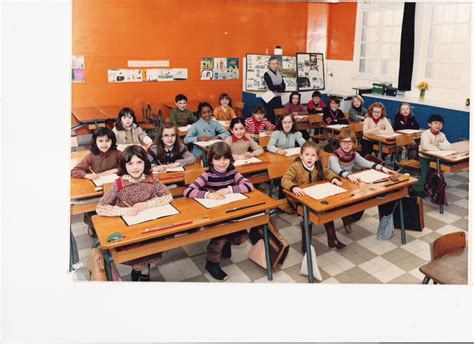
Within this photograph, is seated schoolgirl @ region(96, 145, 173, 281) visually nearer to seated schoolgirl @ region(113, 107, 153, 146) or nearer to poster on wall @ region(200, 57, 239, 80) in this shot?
seated schoolgirl @ region(113, 107, 153, 146)

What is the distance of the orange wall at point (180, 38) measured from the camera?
4.75 m

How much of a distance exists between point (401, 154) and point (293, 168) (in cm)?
247

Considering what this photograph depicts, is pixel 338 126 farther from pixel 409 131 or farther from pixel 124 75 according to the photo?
pixel 124 75

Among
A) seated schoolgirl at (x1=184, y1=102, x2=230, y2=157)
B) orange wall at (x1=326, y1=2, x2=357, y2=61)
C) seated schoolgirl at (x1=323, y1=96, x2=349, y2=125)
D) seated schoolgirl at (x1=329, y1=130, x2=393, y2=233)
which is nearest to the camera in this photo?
seated schoolgirl at (x1=329, y1=130, x2=393, y2=233)

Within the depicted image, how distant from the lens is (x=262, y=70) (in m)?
6.64

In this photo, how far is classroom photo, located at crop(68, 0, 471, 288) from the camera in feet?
8.12

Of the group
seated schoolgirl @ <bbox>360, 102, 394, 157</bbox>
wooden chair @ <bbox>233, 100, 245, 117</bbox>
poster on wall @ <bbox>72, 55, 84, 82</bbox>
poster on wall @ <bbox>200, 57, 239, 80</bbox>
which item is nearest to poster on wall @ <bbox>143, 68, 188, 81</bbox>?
poster on wall @ <bbox>200, 57, 239, 80</bbox>

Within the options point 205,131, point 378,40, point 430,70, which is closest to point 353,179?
point 205,131

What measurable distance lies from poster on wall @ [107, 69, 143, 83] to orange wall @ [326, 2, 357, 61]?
361 cm

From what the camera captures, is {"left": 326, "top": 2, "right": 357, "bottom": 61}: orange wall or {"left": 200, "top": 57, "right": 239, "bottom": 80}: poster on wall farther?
{"left": 326, "top": 2, "right": 357, "bottom": 61}: orange wall

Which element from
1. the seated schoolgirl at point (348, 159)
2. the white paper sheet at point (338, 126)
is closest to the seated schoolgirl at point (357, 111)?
the white paper sheet at point (338, 126)

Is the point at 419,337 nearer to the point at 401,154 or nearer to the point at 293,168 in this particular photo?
the point at 293,168

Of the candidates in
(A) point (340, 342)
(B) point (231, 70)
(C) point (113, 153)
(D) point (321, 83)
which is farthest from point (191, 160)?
(D) point (321, 83)

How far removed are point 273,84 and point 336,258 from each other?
411cm
